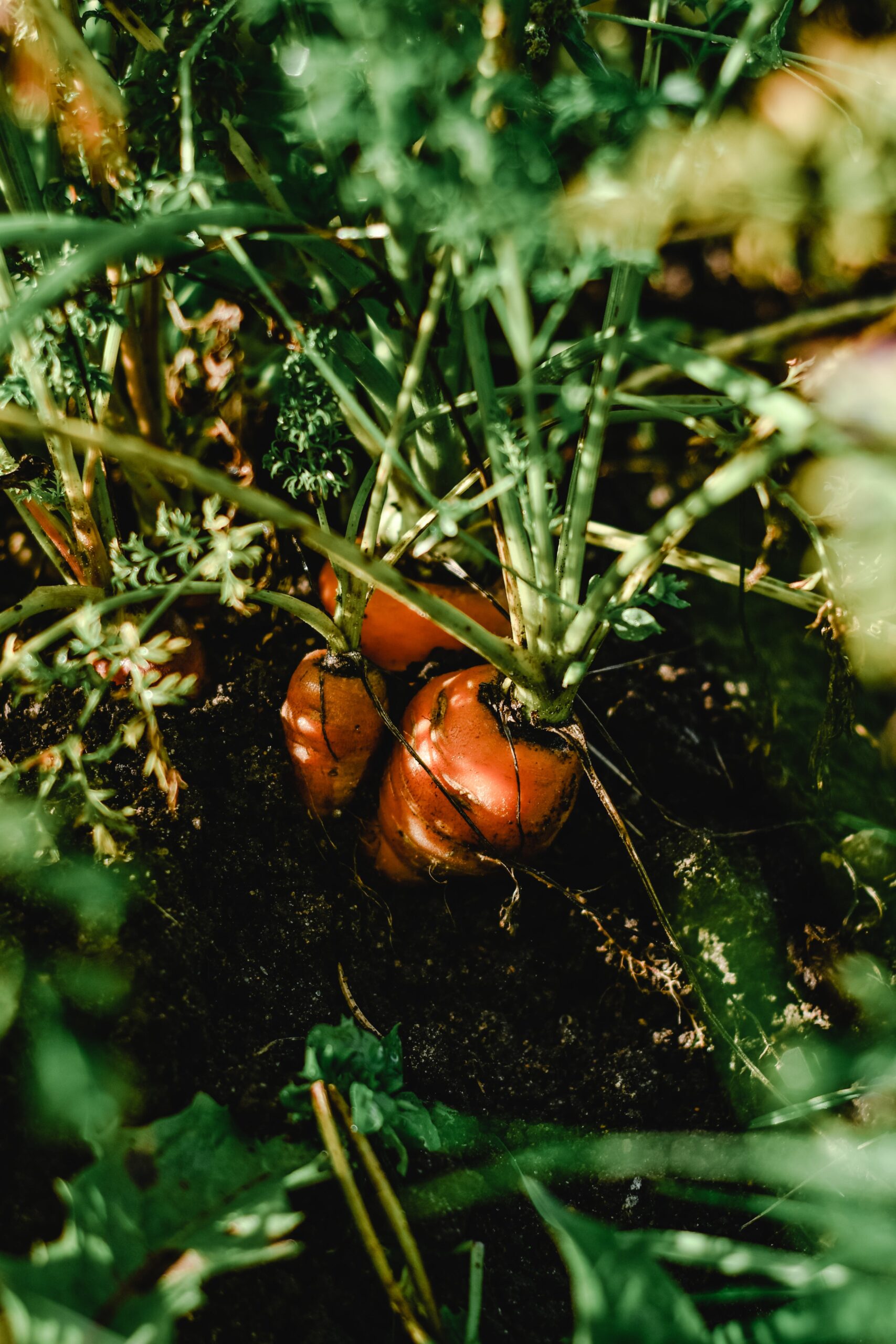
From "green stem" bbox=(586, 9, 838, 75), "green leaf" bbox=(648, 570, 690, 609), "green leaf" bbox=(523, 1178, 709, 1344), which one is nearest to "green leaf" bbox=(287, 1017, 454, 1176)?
"green leaf" bbox=(523, 1178, 709, 1344)

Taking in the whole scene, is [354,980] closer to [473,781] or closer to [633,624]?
[473,781]

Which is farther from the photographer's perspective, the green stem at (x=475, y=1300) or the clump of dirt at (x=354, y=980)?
the clump of dirt at (x=354, y=980)

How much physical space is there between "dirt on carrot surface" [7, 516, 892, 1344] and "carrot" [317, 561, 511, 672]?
0.20 ft

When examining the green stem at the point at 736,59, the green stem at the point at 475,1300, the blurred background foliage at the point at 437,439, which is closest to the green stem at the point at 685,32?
the blurred background foliage at the point at 437,439

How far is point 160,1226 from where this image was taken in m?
0.74

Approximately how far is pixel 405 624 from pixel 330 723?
24 cm

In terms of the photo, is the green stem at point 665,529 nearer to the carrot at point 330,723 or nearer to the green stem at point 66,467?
the carrot at point 330,723

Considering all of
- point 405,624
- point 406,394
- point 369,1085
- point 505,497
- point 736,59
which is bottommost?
point 369,1085

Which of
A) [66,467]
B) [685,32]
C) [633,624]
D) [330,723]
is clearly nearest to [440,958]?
[330,723]

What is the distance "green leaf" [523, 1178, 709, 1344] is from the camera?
61 centimetres

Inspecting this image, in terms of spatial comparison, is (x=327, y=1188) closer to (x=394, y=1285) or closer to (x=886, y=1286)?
(x=394, y=1285)

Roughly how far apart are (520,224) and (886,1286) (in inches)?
37.2

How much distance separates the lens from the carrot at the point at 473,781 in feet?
3.41

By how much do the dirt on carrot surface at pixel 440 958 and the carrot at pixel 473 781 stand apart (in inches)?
3.7
